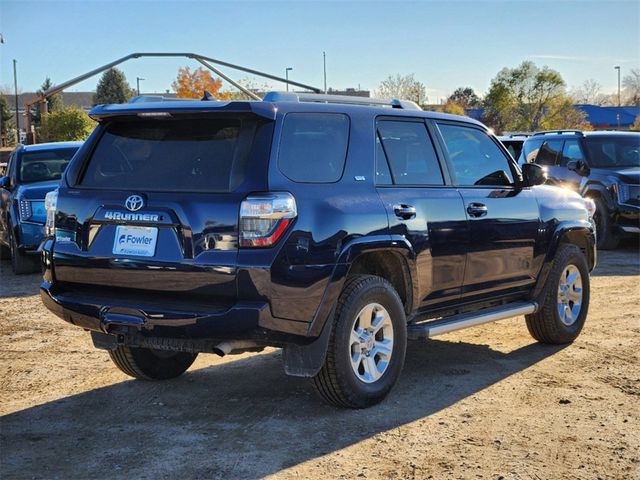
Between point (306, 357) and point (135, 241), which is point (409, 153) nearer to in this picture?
point (306, 357)

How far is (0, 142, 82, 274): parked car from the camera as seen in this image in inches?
498

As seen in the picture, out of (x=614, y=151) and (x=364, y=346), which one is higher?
(x=614, y=151)

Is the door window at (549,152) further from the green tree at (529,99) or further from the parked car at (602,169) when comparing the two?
the green tree at (529,99)

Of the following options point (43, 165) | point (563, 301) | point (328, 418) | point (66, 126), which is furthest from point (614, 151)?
point (66, 126)

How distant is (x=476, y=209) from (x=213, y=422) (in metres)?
2.50

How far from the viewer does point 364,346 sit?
5.69 m

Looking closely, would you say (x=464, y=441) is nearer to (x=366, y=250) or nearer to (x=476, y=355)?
(x=366, y=250)

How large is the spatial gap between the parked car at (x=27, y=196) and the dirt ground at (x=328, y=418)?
495 cm

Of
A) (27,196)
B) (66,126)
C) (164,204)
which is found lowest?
(164,204)

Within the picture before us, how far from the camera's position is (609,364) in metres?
6.93

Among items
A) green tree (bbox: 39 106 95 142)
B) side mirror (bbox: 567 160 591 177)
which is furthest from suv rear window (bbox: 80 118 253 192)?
green tree (bbox: 39 106 95 142)

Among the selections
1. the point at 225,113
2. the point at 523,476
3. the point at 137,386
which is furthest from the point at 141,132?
the point at 523,476

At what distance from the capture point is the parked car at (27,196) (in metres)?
12.6

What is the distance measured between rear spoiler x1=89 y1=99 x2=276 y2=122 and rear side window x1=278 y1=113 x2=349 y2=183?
0.57ft
